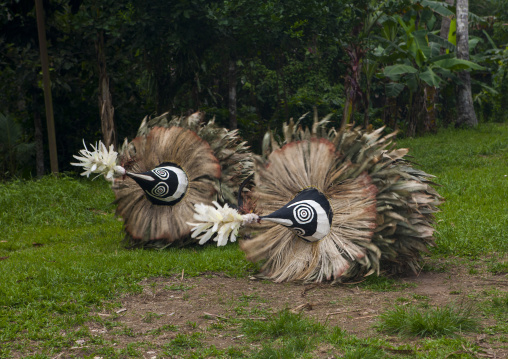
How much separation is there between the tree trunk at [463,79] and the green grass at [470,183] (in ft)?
1.34

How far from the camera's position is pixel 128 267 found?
5.77m

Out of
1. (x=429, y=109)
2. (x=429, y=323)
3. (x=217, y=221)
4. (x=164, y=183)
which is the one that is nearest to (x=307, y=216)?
(x=217, y=221)

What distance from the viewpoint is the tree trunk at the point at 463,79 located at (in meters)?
14.7

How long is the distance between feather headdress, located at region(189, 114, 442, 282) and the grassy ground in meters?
0.31

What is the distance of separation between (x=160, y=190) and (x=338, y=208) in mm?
2158

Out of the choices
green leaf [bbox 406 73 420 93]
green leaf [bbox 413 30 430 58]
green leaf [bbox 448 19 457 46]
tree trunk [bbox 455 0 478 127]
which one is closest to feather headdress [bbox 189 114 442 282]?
green leaf [bbox 406 73 420 93]

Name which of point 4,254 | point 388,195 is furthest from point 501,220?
point 4,254

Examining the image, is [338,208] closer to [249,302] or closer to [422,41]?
[249,302]

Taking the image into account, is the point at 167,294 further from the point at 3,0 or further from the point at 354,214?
the point at 3,0

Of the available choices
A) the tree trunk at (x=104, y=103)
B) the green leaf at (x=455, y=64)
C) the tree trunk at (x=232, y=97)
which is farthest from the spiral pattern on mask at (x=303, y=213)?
the green leaf at (x=455, y=64)

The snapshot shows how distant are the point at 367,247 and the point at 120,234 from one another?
361 cm

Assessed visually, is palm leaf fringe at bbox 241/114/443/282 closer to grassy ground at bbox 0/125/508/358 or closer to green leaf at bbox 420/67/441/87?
grassy ground at bbox 0/125/508/358

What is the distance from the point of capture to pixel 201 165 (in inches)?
267

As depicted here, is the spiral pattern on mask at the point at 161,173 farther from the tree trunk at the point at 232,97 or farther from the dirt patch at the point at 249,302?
the tree trunk at the point at 232,97
